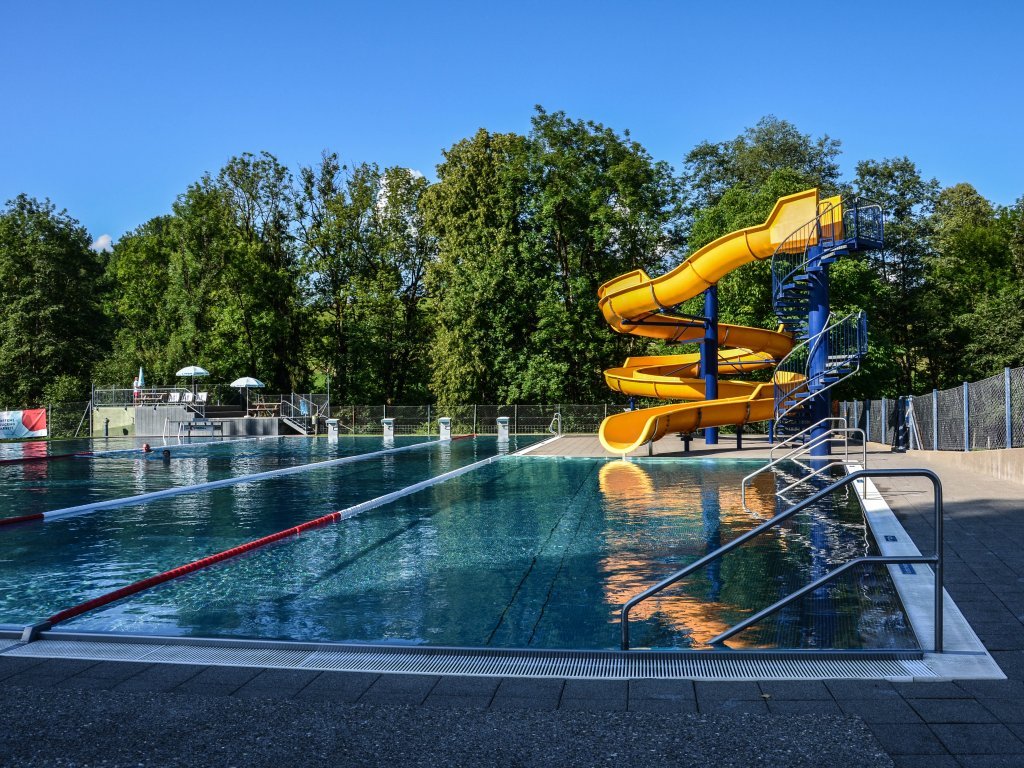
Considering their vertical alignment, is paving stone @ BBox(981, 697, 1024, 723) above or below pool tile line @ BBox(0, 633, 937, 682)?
above

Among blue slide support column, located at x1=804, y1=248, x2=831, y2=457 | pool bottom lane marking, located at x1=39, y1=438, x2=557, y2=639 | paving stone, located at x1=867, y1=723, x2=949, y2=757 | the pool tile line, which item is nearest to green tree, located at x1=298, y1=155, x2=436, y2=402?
blue slide support column, located at x1=804, y1=248, x2=831, y2=457

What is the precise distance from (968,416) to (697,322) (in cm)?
876

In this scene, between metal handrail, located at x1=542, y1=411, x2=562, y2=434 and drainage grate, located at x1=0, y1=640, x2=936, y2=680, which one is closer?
drainage grate, located at x1=0, y1=640, x2=936, y2=680

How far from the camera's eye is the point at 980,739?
376cm

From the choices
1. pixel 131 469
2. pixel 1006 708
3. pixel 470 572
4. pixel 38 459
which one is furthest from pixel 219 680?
pixel 38 459

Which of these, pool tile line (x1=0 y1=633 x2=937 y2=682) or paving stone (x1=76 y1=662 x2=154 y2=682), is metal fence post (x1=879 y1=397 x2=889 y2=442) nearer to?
pool tile line (x1=0 y1=633 x2=937 y2=682)

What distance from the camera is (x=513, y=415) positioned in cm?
4116

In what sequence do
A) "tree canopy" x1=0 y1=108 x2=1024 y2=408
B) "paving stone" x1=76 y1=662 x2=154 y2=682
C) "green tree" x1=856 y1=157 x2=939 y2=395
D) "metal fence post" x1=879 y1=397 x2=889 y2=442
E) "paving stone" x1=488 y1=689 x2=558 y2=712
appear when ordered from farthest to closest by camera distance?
"green tree" x1=856 y1=157 x2=939 y2=395
"tree canopy" x1=0 y1=108 x2=1024 y2=408
"metal fence post" x1=879 y1=397 x2=889 y2=442
"paving stone" x1=76 y1=662 x2=154 y2=682
"paving stone" x1=488 y1=689 x2=558 y2=712

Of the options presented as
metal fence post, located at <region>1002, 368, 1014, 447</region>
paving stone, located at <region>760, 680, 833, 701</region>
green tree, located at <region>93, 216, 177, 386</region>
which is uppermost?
green tree, located at <region>93, 216, 177, 386</region>

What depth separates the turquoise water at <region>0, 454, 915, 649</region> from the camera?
6234 millimetres

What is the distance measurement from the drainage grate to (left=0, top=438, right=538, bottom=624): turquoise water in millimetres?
1892

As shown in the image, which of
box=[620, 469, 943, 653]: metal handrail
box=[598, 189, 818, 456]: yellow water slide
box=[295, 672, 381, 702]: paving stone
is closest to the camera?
box=[295, 672, 381, 702]: paving stone

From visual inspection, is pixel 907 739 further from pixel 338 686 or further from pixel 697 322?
pixel 697 322

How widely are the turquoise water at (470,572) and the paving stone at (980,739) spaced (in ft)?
5.31
